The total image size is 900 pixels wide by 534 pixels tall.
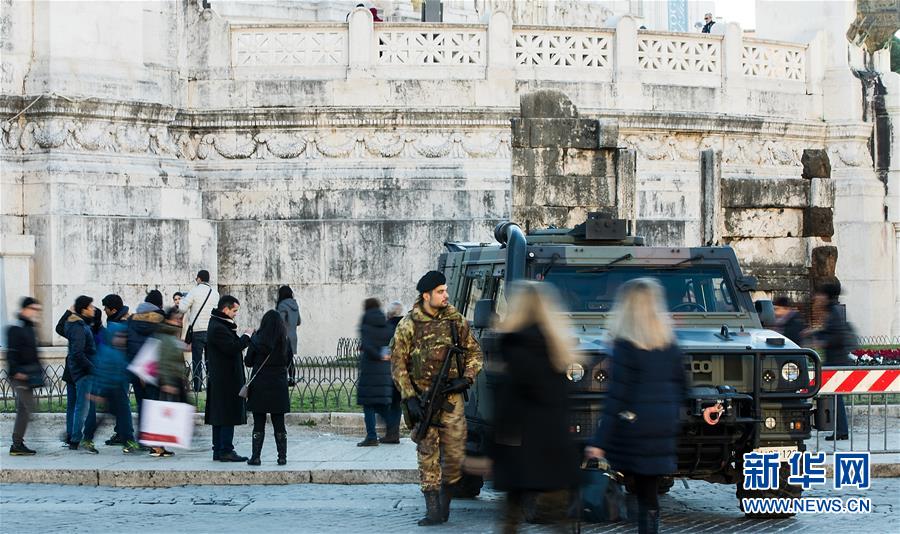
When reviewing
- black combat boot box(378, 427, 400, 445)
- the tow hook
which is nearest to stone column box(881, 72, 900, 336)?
black combat boot box(378, 427, 400, 445)

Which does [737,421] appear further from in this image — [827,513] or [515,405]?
[515,405]

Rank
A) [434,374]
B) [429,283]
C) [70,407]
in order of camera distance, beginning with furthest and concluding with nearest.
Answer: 1. [70,407]
2. [429,283]
3. [434,374]

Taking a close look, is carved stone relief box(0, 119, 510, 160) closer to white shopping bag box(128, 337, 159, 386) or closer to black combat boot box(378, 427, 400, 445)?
black combat boot box(378, 427, 400, 445)

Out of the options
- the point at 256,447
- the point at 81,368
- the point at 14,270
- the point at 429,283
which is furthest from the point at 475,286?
the point at 14,270

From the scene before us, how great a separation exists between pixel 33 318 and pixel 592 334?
6.33 m

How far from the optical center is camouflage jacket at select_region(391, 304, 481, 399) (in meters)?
11.5

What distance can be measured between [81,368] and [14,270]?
723 cm

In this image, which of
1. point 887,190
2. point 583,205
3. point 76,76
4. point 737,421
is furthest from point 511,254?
point 887,190

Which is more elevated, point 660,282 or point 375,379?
point 660,282

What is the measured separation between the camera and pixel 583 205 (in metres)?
17.7

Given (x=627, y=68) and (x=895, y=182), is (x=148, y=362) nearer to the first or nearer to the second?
(x=627, y=68)

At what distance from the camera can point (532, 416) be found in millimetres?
8398

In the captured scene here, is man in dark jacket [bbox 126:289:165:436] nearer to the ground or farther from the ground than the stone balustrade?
nearer to the ground

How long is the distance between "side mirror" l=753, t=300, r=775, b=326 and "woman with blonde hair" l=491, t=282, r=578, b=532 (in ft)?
14.8
